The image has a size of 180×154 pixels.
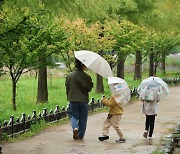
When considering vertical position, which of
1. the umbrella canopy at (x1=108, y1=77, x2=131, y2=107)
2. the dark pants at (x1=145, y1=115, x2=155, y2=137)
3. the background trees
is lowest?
the dark pants at (x1=145, y1=115, x2=155, y2=137)

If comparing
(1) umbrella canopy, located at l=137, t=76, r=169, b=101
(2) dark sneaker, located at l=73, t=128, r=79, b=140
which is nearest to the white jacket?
(1) umbrella canopy, located at l=137, t=76, r=169, b=101

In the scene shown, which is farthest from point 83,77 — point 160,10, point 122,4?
point 160,10

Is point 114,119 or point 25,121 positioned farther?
point 25,121

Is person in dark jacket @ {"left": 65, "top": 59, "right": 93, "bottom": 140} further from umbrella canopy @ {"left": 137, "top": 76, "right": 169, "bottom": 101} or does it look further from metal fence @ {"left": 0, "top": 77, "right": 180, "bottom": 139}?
metal fence @ {"left": 0, "top": 77, "right": 180, "bottom": 139}

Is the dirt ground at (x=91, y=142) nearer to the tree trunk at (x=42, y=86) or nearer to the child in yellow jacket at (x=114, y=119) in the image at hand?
the child in yellow jacket at (x=114, y=119)

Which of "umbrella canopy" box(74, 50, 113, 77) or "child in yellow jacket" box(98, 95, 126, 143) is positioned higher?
"umbrella canopy" box(74, 50, 113, 77)

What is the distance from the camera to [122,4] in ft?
89.5

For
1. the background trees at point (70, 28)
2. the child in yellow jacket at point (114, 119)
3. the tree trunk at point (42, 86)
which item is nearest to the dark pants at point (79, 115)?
the child in yellow jacket at point (114, 119)

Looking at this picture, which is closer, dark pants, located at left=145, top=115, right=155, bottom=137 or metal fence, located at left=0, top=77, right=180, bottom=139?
metal fence, located at left=0, top=77, right=180, bottom=139

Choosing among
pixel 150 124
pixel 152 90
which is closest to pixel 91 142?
pixel 150 124

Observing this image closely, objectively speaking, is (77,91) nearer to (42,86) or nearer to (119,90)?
(119,90)

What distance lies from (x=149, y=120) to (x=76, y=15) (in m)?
3.27

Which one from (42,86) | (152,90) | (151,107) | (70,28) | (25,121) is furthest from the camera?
(70,28)

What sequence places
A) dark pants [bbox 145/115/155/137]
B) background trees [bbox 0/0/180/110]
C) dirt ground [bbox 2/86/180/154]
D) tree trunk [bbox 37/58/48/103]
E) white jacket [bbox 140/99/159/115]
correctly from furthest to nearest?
tree trunk [bbox 37/58/48/103] → dark pants [bbox 145/115/155/137] → white jacket [bbox 140/99/159/115] → background trees [bbox 0/0/180/110] → dirt ground [bbox 2/86/180/154]
